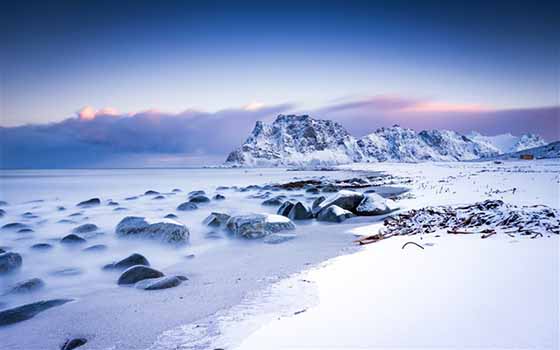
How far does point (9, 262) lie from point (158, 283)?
3.61 m

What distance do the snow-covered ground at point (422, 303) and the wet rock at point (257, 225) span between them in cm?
346

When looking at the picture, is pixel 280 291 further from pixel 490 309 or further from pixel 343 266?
pixel 490 309

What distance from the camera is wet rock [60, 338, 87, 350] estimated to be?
3322 millimetres

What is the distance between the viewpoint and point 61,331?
369 centimetres

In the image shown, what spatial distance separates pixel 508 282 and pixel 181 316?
3.50 meters

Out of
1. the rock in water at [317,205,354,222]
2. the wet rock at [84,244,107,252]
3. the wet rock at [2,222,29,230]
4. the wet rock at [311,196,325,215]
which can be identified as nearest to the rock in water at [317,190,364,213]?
the wet rock at [311,196,325,215]

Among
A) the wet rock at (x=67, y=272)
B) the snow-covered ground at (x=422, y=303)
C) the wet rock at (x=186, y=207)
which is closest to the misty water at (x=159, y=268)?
the wet rock at (x=67, y=272)

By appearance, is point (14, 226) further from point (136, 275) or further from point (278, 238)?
point (278, 238)

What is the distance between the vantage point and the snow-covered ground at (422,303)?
2586 millimetres

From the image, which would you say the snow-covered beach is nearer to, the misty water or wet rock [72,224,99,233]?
the misty water

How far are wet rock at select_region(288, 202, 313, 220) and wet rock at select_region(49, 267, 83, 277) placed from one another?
21.8 ft

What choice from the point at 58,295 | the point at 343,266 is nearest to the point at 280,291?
the point at 343,266

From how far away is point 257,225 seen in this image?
8734 mm

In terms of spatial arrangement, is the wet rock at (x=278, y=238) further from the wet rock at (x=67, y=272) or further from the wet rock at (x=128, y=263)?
the wet rock at (x=67, y=272)
